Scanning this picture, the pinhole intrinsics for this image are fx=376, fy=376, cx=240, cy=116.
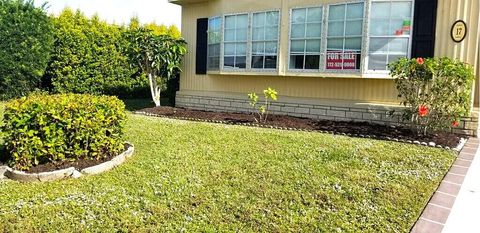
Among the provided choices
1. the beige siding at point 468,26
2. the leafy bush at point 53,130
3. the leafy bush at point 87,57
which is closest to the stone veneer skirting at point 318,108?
the beige siding at point 468,26

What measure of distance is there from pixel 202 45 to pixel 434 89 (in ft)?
21.6

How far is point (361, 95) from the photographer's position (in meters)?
8.39

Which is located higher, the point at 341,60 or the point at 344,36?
the point at 344,36

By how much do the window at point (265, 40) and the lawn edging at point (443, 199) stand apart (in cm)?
500

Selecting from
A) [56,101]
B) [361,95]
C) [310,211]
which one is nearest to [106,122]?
[56,101]

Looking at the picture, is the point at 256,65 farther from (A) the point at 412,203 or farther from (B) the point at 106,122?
(A) the point at 412,203

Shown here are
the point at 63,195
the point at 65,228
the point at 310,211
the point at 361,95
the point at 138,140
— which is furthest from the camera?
the point at 361,95

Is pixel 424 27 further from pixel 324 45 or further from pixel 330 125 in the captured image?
pixel 330 125

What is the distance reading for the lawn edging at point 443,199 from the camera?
11.5 feet

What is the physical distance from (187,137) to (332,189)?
3174 millimetres

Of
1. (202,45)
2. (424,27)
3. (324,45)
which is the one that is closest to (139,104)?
(202,45)

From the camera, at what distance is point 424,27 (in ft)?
24.5

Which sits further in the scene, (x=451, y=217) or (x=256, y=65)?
(x=256, y=65)

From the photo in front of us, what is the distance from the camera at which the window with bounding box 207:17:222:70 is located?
10633 mm
